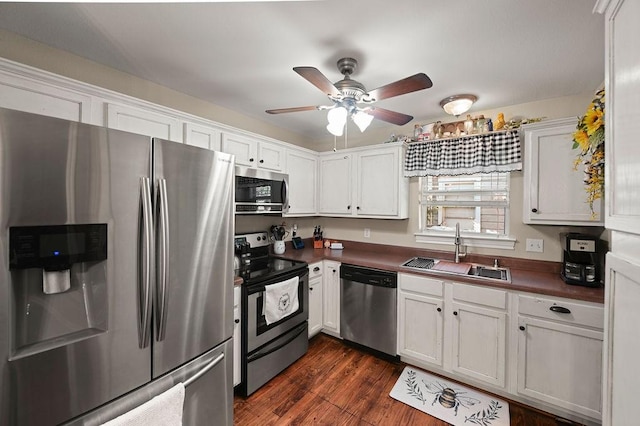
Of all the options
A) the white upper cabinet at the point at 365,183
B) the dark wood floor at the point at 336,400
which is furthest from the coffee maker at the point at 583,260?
the white upper cabinet at the point at 365,183

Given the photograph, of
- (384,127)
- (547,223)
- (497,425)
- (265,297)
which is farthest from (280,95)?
(497,425)

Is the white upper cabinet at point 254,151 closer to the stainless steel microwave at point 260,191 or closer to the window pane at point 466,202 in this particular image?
the stainless steel microwave at point 260,191

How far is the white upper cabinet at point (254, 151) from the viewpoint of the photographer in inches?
93.2

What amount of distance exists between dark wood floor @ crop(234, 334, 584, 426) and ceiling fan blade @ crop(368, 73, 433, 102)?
2152 mm

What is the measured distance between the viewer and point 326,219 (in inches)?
145

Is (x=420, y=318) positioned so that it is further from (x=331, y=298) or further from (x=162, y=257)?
(x=162, y=257)

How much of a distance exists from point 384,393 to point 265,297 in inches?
47.2

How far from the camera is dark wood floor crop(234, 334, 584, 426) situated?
181cm

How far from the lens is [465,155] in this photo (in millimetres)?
2582

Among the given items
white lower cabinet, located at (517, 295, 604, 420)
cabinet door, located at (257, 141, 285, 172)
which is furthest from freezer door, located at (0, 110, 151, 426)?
white lower cabinet, located at (517, 295, 604, 420)

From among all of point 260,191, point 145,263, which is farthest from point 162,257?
point 260,191

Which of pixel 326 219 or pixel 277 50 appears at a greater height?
pixel 277 50

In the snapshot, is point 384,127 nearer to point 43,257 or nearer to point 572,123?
point 572,123

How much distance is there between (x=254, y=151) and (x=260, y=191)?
0.44 m
